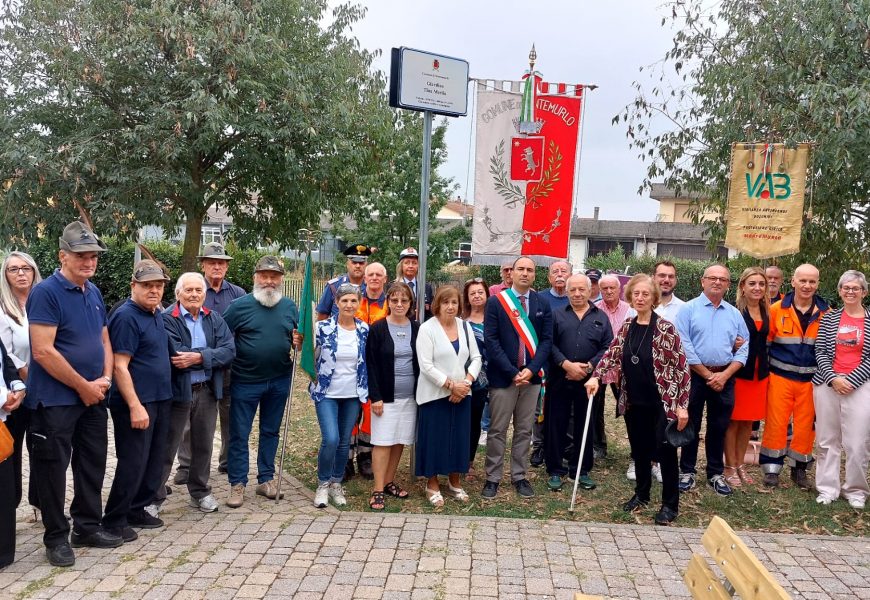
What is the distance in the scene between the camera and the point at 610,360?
226 inches

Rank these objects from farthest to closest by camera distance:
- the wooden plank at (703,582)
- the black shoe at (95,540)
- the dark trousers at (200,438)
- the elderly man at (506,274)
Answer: the elderly man at (506,274) < the dark trousers at (200,438) < the black shoe at (95,540) < the wooden plank at (703,582)

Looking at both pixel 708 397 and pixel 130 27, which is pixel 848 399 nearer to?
pixel 708 397

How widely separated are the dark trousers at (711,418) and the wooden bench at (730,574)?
10.9ft

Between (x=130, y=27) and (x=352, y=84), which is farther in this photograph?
(x=352, y=84)

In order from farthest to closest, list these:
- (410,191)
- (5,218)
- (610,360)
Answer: (410,191) → (5,218) → (610,360)

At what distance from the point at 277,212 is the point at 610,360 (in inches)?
429

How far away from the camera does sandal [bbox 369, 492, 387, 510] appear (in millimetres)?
5664

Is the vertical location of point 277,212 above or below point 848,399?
above

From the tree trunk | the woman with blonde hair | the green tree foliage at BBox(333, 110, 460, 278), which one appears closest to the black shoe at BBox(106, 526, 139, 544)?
the woman with blonde hair

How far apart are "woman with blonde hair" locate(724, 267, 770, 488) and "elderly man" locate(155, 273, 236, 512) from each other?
4.42 metres

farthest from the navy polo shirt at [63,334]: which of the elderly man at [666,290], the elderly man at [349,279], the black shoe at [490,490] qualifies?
the elderly man at [666,290]

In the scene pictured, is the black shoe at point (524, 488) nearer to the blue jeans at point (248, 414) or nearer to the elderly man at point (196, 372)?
the blue jeans at point (248, 414)

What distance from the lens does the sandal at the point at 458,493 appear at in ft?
19.5

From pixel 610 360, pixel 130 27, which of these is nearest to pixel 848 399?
pixel 610 360
